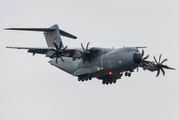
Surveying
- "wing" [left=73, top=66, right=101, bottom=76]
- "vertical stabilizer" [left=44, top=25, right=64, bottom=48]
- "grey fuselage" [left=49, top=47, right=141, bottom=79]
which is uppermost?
"vertical stabilizer" [left=44, top=25, right=64, bottom=48]

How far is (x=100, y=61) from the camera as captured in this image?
107 feet

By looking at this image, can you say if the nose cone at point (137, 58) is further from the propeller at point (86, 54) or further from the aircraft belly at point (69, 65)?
the aircraft belly at point (69, 65)

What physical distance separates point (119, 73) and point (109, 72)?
49.6 inches

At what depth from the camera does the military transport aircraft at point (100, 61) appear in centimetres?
3133

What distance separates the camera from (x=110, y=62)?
105ft

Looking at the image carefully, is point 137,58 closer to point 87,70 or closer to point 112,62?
point 112,62

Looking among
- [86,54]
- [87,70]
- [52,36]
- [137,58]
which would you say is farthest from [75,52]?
[137,58]

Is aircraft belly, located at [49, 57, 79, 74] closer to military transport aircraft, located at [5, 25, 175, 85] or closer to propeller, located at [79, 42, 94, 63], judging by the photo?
military transport aircraft, located at [5, 25, 175, 85]

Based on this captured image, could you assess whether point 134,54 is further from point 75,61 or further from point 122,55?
point 75,61

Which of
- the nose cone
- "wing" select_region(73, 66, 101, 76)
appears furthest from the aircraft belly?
the nose cone

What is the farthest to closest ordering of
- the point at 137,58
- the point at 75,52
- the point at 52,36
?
the point at 52,36 → the point at 75,52 → the point at 137,58

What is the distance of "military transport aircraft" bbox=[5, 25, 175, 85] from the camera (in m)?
31.3

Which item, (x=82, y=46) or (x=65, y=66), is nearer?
(x=82, y=46)

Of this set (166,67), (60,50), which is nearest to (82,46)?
(60,50)
